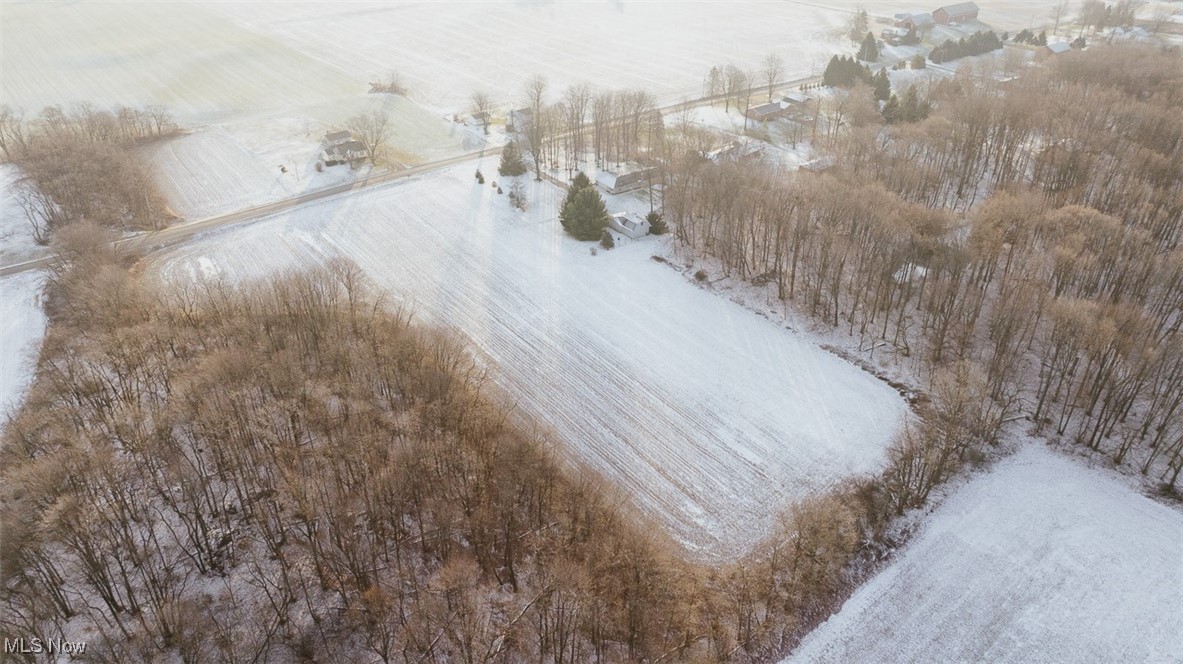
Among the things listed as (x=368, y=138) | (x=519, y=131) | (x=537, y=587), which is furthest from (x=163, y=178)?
(x=537, y=587)

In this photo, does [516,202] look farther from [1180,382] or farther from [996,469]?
[1180,382]

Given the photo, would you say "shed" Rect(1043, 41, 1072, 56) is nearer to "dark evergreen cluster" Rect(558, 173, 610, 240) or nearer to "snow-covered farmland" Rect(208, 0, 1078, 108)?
"snow-covered farmland" Rect(208, 0, 1078, 108)

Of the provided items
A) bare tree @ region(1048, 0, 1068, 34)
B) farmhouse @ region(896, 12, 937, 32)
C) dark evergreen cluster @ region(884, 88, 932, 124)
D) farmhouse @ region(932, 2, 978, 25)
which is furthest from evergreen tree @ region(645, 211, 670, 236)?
bare tree @ region(1048, 0, 1068, 34)

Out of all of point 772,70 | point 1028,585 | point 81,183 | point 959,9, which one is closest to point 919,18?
point 959,9

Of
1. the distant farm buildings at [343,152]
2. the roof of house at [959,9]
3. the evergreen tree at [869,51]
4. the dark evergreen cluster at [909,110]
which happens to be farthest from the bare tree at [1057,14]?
the distant farm buildings at [343,152]

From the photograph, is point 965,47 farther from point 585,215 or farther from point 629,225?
point 585,215

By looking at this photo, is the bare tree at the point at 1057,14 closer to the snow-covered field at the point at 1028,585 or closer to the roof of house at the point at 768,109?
the roof of house at the point at 768,109
